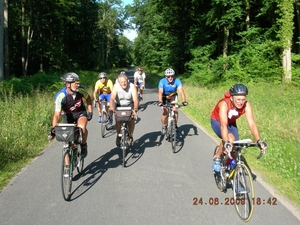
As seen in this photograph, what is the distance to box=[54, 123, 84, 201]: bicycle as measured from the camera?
14.3ft

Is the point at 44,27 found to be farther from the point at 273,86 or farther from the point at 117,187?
the point at 117,187

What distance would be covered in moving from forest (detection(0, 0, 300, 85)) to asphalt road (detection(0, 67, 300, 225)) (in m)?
10.2

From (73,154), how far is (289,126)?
20.7ft

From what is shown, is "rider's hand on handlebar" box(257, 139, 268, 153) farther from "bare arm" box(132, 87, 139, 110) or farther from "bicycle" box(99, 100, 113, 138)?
"bicycle" box(99, 100, 113, 138)

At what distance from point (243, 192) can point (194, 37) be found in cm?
2365

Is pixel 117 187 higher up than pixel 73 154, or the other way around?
pixel 73 154

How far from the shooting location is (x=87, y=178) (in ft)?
17.3

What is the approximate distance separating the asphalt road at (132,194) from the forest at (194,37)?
10155 millimetres

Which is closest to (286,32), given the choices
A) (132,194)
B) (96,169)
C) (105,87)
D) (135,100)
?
(105,87)

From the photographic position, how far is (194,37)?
2589 centimetres

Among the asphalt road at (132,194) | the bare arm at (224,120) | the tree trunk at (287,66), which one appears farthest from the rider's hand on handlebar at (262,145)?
the tree trunk at (287,66)

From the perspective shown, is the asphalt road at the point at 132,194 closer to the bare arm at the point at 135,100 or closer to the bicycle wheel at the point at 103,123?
the bare arm at the point at 135,100

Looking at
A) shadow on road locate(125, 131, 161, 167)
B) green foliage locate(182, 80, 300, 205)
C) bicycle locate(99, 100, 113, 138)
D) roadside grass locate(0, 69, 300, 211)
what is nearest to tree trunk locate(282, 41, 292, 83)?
green foliage locate(182, 80, 300, 205)

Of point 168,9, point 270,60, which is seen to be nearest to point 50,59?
point 168,9
